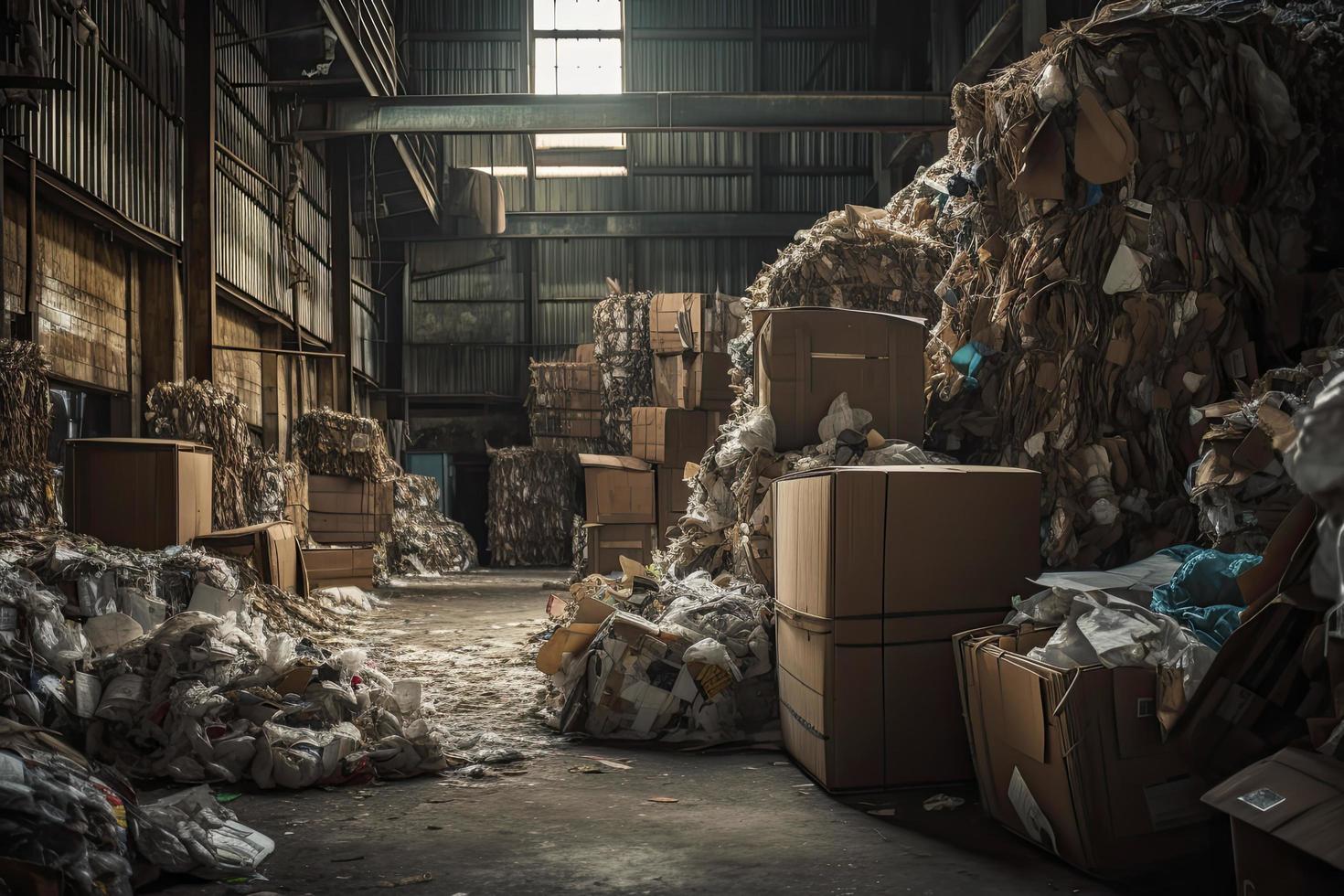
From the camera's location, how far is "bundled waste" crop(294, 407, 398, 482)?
11641mm

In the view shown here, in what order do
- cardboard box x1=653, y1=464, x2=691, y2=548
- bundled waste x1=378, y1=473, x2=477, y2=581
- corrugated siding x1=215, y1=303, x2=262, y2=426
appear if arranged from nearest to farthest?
cardboard box x1=653, y1=464, x2=691, y2=548 → corrugated siding x1=215, y1=303, x2=262, y2=426 → bundled waste x1=378, y1=473, x2=477, y2=581

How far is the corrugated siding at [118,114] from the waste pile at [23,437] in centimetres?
195

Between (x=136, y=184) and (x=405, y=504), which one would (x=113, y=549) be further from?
(x=405, y=504)

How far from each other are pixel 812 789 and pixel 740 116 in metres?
9.47

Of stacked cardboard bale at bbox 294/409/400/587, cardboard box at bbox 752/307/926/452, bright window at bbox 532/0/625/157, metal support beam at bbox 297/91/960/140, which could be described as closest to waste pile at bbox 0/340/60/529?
cardboard box at bbox 752/307/926/452

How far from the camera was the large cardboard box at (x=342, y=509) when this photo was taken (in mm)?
11531

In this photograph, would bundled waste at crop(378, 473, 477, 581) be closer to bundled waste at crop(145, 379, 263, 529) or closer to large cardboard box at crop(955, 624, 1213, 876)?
bundled waste at crop(145, 379, 263, 529)

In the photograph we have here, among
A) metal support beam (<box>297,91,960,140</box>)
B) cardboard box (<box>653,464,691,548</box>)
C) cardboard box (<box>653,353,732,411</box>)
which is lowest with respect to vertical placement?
cardboard box (<box>653,464,691,548</box>)

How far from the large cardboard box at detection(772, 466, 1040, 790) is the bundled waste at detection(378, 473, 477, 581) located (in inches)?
405

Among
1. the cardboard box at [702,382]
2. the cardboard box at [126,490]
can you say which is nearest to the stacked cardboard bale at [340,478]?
the cardboard box at [702,382]

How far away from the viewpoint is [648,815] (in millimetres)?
3535

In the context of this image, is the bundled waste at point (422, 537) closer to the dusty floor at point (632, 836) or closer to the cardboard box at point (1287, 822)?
the dusty floor at point (632, 836)

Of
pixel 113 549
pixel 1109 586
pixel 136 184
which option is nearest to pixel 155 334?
pixel 136 184

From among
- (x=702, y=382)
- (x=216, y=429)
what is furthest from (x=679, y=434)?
(x=216, y=429)
